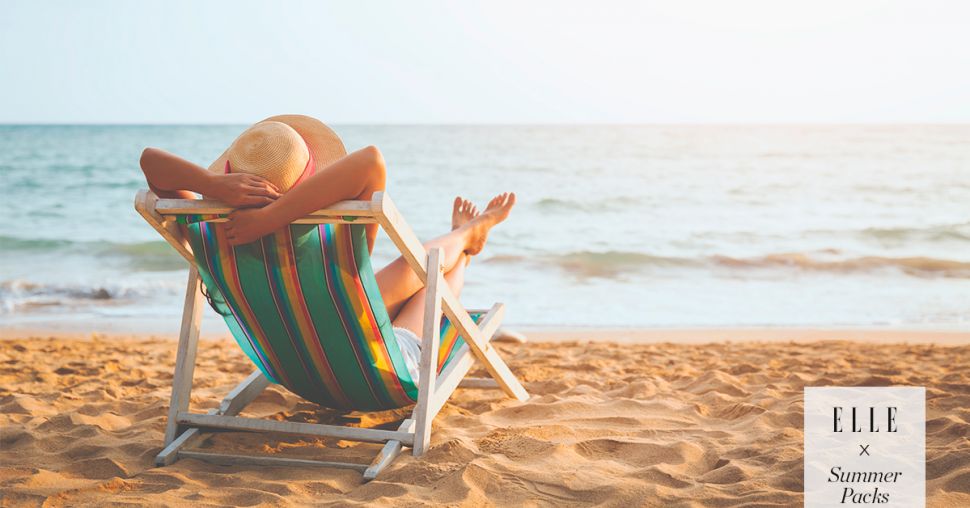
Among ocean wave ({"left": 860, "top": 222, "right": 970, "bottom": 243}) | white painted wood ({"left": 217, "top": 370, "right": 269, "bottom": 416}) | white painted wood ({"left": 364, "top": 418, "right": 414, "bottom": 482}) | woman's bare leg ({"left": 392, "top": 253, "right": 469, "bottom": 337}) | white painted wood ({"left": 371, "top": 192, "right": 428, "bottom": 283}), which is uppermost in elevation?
ocean wave ({"left": 860, "top": 222, "right": 970, "bottom": 243})

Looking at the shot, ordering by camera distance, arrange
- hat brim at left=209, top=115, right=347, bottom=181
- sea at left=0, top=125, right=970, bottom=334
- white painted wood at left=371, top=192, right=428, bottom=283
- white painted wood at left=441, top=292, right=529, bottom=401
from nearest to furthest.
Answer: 1. white painted wood at left=371, top=192, right=428, bottom=283
2. hat brim at left=209, top=115, right=347, bottom=181
3. white painted wood at left=441, top=292, right=529, bottom=401
4. sea at left=0, top=125, right=970, bottom=334

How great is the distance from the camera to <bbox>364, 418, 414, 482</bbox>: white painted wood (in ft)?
8.59

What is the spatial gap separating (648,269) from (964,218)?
6985 millimetres

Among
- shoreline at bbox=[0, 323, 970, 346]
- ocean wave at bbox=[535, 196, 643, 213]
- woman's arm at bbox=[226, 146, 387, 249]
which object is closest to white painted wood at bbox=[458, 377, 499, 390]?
woman's arm at bbox=[226, 146, 387, 249]

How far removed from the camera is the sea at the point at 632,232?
7.55 meters

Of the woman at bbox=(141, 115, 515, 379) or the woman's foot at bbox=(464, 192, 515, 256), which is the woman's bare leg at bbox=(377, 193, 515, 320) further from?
the woman at bbox=(141, 115, 515, 379)

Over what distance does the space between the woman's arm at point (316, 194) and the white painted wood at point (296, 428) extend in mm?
717

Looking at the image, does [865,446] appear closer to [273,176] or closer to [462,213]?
[462,213]

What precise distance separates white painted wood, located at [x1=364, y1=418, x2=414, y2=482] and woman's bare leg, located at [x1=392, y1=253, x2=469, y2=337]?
44cm

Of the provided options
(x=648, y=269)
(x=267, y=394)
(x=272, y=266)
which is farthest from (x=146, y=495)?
(x=648, y=269)

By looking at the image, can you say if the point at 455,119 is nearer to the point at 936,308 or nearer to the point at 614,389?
the point at 936,308

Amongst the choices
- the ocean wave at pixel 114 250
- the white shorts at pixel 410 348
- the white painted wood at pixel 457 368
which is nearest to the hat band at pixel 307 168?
the white shorts at pixel 410 348

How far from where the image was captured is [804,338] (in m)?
6.00

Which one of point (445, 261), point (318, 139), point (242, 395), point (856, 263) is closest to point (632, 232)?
point (856, 263)
